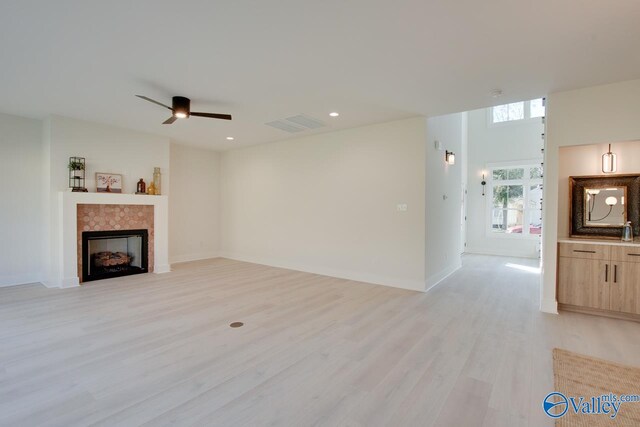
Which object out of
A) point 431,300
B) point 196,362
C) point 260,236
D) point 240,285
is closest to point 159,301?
point 240,285

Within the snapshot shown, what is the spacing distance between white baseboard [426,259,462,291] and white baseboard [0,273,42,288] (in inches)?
263

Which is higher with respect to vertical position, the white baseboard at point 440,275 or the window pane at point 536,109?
the window pane at point 536,109

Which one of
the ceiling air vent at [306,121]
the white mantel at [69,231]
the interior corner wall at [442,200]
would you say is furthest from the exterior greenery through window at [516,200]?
the white mantel at [69,231]

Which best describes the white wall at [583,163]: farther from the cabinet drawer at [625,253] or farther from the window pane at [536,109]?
the window pane at [536,109]

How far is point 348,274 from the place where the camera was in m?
5.61

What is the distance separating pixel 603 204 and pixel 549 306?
1562 millimetres

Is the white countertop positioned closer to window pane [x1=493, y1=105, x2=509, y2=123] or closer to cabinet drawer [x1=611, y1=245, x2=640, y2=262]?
cabinet drawer [x1=611, y1=245, x2=640, y2=262]

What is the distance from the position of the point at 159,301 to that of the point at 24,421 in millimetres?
2375

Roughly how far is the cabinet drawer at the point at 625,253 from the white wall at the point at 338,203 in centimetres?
224

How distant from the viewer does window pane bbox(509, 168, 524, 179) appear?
8352 mm

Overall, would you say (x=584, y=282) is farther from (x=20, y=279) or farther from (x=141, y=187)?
(x=20, y=279)

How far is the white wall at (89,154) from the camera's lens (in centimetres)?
495

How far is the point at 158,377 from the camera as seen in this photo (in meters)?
2.34

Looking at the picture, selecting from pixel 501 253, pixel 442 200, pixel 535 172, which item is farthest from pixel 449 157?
pixel 501 253
